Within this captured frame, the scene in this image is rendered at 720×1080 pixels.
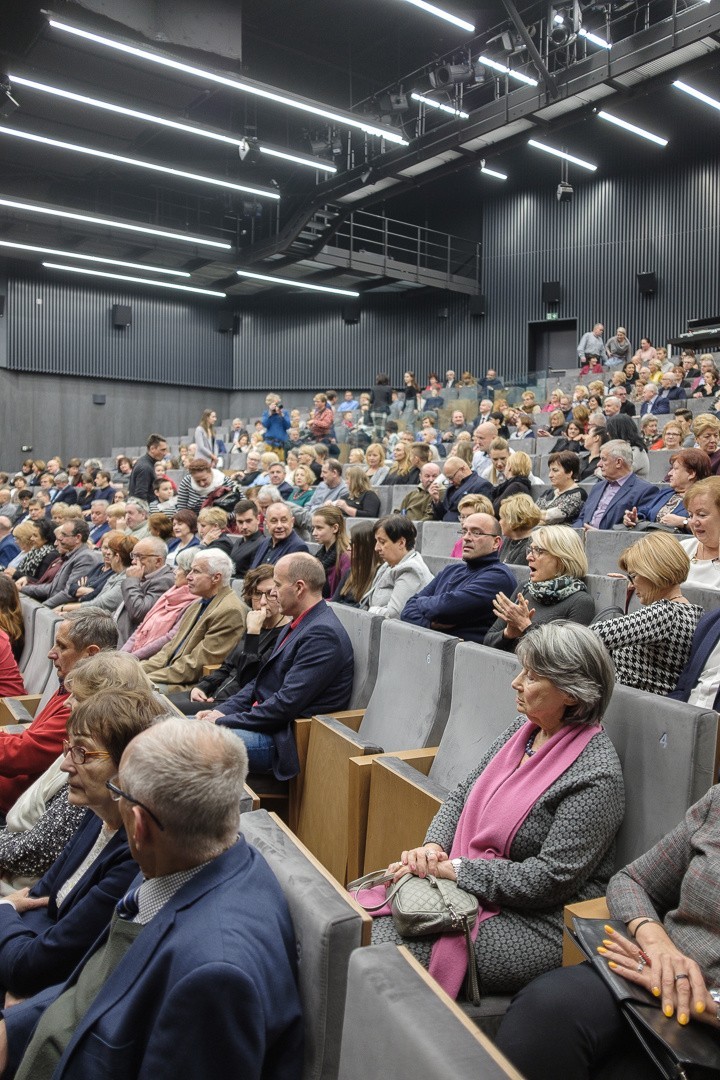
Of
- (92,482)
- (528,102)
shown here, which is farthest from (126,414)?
(528,102)

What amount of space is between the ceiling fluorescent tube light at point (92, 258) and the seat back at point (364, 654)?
1070 cm

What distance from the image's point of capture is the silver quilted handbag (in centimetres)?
145

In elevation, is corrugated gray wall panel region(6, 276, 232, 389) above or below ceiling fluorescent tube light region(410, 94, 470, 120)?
below

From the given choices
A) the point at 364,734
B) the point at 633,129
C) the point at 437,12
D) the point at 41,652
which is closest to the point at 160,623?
the point at 41,652

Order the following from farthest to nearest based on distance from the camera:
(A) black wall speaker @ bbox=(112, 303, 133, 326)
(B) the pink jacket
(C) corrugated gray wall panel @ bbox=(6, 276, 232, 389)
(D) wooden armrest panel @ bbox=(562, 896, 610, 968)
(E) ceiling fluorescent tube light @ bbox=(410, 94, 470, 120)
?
(A) black wall speaker @ bbox=(112, 303, 133, 326)
(C) corrugated gray wall panel @ bbox=(6, 276, 232, 389)
(E) ceiling fluorescent tube light @ bbox=(410, 94, 470, 120)
(B) the pink jacket
(D) wooden armrest panel @ bbox=(562, 896, 610, 968)

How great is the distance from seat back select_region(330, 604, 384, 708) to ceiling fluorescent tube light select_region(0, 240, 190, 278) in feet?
35.1

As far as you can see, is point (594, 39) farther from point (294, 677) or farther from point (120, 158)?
point (294, 677)

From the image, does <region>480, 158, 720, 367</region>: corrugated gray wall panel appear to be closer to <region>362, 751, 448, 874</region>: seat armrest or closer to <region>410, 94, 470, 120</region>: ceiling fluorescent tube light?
<region>410, 94, 470, 120</region>: ceiling fluorescent tube light

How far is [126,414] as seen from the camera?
14.9 metres

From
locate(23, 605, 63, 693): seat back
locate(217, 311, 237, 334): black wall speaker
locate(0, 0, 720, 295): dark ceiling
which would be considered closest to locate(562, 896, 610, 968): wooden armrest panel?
locate(23, 605, 63, 693): seat back

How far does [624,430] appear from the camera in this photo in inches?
190

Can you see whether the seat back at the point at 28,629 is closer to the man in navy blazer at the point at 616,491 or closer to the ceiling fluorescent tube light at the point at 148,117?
the man in navy blazer at the point at 616,491

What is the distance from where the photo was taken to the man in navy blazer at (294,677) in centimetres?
265

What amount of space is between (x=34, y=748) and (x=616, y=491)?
3.08m
